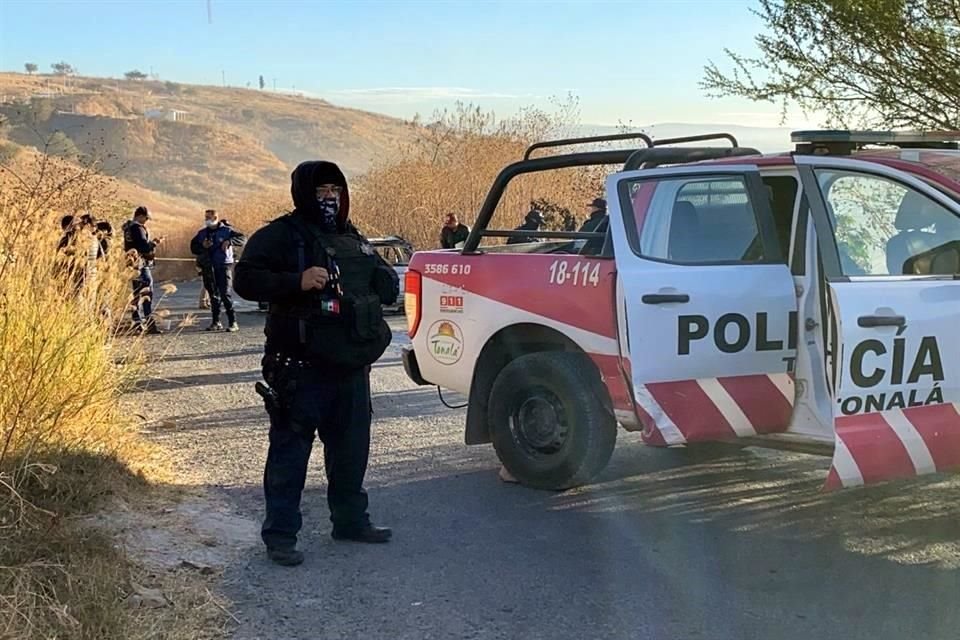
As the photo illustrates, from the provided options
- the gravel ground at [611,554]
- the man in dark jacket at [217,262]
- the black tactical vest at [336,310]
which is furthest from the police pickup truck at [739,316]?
the man in dark jacket at [217,262]

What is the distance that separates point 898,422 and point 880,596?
0.76 meters

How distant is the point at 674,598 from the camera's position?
414cm

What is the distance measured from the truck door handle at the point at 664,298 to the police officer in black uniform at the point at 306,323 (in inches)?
48.3

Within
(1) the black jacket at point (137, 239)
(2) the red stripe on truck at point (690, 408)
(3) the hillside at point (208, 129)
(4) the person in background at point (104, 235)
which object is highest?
(3) the hillside at point (208, 129)

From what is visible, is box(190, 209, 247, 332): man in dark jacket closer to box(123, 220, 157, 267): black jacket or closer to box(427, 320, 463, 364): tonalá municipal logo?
box(123, 220, 157, 267): black jacket

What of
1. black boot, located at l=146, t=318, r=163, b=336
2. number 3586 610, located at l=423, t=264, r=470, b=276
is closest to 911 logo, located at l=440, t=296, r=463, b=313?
number 3586 610, located at l=423, t=264, r=470, b=276

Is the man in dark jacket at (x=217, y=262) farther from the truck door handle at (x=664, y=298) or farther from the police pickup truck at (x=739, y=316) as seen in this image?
the truck door handle at (x=664, y=298)

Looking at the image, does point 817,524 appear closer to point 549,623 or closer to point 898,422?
point 898,422

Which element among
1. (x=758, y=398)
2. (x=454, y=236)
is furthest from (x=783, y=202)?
(x=454, y=236)

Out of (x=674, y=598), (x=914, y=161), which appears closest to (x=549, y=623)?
(x=674, y=598)

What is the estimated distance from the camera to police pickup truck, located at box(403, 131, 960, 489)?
4340 millimetres

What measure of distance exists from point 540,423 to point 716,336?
1269 mm

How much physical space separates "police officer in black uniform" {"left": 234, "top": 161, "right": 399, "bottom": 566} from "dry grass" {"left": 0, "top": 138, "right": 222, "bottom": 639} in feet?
2.59

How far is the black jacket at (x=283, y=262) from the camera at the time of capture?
4449mm
